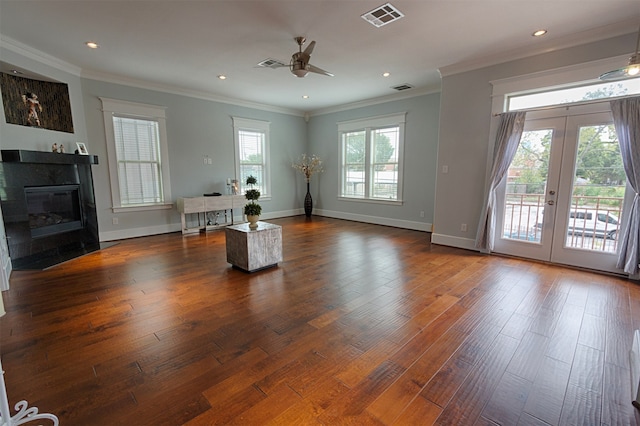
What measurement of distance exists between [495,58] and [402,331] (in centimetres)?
401

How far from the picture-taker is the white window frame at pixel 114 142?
16.7ft

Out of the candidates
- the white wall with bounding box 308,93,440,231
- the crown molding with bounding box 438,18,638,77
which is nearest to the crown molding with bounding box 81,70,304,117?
the white wall with bounding box 308,93,440,231

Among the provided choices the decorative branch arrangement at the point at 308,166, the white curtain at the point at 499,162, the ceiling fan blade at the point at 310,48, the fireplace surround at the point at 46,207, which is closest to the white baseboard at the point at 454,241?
the white curtain at the point at 499,162

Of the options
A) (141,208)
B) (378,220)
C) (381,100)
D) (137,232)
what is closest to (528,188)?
(378,220)

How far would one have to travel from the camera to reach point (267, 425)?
1432 millimetres

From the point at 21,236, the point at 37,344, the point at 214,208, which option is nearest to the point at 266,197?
the point at 214,208

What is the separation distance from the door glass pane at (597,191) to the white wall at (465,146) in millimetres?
1043

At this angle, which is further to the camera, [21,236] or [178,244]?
[178,244]

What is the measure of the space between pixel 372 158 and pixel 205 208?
3881 mm

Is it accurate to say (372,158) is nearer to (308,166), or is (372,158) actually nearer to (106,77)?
(308,166)

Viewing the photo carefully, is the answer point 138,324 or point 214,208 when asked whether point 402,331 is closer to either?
point 138,324

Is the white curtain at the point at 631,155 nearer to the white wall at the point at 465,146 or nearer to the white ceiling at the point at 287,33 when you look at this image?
the white ceiling at the point at 287,33

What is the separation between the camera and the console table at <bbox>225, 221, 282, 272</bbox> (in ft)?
11.6

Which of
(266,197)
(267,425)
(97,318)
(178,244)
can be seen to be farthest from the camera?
(266,197)
